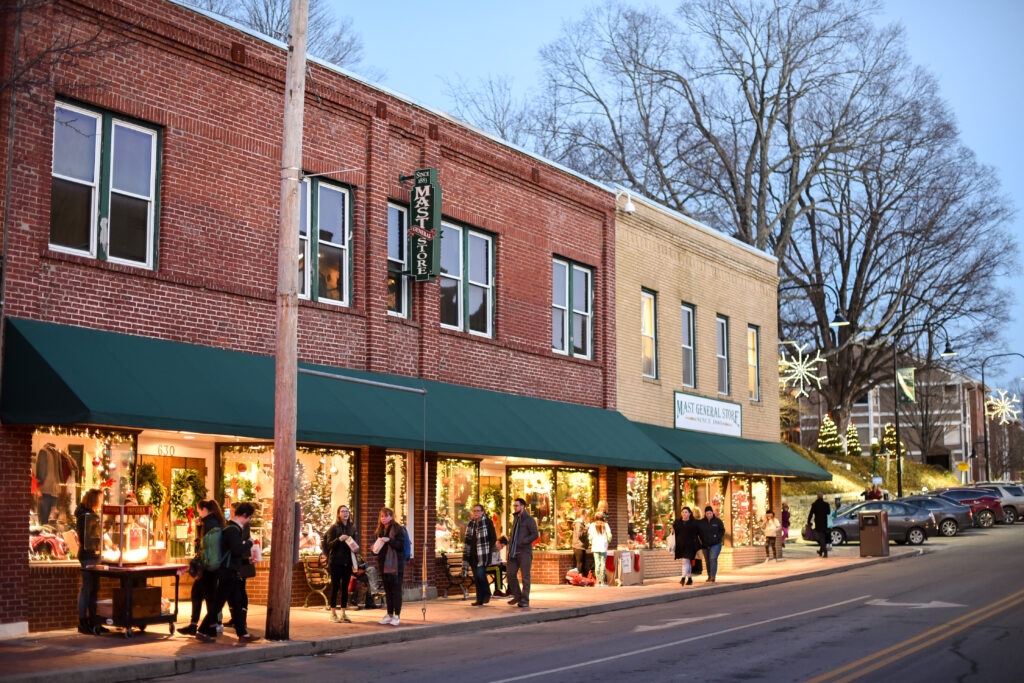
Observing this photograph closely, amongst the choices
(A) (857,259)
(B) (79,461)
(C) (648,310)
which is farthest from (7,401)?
(A) (857,259)

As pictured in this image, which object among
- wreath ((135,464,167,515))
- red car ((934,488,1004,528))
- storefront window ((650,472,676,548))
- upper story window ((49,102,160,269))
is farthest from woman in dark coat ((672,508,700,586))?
red car ((934,488,1004,528))

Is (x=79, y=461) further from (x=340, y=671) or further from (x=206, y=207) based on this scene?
(x=340, y=671)

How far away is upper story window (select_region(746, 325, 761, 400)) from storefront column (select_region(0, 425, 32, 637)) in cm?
2286

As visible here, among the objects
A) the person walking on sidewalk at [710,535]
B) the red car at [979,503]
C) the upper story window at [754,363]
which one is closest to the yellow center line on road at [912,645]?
the person walking on sidewalk at [710,535]

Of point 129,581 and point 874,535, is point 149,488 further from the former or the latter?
point 874,535

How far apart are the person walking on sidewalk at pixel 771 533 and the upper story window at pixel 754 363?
3.52 metres

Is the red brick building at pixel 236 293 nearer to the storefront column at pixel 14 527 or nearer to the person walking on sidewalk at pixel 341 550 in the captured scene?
the storefront column at pixel 14 527

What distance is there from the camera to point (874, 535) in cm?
3300

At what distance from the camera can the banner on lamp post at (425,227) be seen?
19.9 m

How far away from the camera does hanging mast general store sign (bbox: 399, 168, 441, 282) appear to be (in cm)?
→ 1991

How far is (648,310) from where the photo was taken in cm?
2798

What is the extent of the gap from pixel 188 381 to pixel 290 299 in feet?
7.16

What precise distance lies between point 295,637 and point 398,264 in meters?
7.93

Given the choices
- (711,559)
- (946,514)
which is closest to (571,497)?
(711,559)
